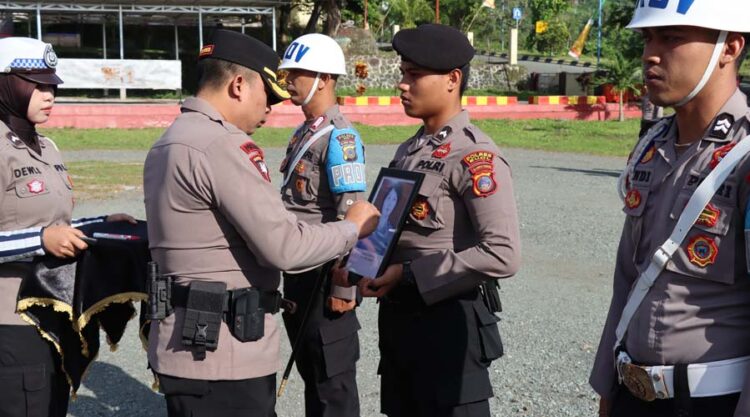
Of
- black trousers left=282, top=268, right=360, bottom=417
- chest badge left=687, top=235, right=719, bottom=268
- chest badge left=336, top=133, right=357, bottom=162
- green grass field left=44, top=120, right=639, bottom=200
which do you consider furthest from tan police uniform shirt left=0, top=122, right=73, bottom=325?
green grass field left=44, top=120, right=639, bottom=200

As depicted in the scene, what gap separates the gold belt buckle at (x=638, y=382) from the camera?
2.11 m

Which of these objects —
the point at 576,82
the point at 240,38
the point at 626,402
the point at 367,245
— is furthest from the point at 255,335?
the point at 576,82

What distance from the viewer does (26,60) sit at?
11.0ft

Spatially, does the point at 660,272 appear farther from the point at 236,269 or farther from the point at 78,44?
the point at 78,44

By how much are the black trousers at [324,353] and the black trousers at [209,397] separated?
1.14m

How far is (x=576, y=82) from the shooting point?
3122 cm

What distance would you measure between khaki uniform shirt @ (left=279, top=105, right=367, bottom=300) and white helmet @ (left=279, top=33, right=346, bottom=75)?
0.82 feet

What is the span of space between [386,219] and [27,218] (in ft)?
4.60

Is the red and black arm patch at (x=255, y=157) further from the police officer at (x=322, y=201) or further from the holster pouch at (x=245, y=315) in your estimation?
the police officer at (x=322, y=201)

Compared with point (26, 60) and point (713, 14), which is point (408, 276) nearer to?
point (713, 14)

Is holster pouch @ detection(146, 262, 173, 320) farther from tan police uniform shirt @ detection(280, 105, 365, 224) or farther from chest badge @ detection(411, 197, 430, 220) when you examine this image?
tan police uniform shirt @ detection(280, 105, 365, 224)

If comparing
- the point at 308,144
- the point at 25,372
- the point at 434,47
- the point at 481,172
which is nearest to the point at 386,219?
the point at 481,172

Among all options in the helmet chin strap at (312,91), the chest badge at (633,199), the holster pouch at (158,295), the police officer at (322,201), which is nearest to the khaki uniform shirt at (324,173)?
the police officer at (322,201)

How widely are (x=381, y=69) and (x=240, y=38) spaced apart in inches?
1186
